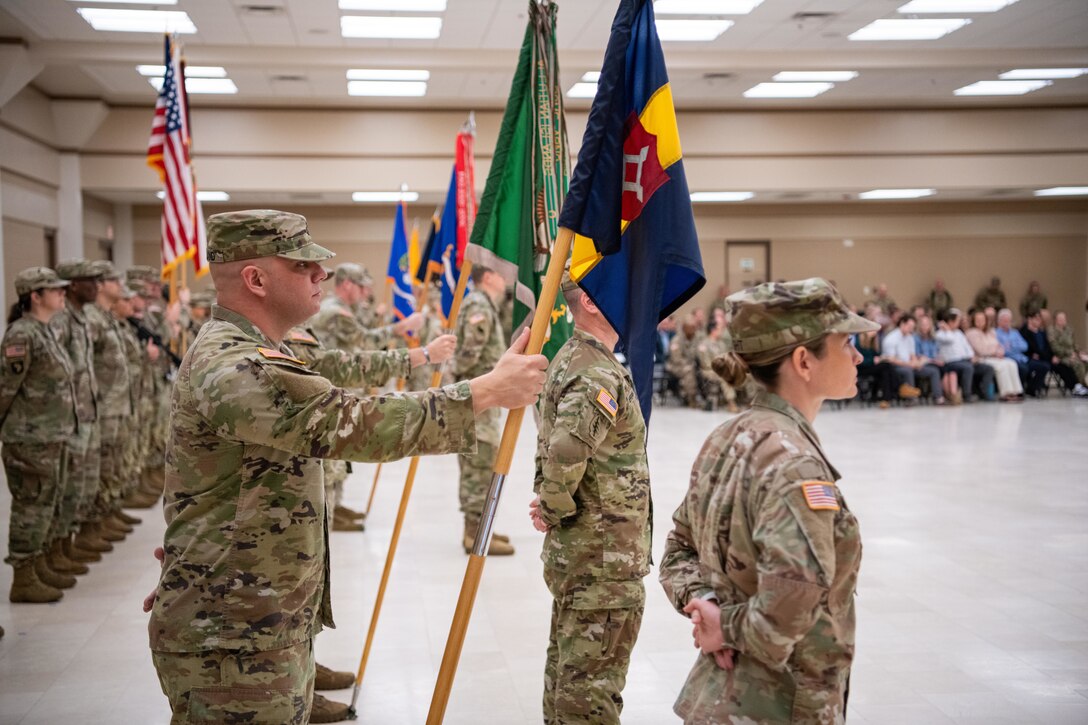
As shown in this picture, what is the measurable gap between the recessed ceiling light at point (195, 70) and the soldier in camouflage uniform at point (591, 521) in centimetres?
1183

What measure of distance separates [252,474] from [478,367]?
4390mm

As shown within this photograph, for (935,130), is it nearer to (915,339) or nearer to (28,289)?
(915,339)

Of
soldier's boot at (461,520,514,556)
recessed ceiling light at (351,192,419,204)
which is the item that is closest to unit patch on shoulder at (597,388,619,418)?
soldier's boot at (461,520,514,556)

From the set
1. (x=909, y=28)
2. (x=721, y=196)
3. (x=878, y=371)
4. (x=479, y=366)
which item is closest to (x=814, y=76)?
(x=909, y=28)

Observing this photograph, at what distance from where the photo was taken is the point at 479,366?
646cm

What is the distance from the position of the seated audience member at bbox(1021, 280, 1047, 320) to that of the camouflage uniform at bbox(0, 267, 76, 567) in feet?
63.6

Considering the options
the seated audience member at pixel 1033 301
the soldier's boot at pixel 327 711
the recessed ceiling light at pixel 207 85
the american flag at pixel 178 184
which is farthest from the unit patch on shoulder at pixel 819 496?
the seated audience member at pixel 1033 301

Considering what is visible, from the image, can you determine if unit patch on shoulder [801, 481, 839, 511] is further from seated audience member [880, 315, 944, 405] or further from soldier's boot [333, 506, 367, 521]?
seated audience member [880, 315, 944, 405]

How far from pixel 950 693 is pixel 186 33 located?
1155 cm

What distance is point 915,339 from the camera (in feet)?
49.1

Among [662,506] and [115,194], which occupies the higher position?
[115,194]

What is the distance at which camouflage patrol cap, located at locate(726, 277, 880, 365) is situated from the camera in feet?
6.05

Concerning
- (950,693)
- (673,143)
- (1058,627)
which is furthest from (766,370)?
(1058,627)

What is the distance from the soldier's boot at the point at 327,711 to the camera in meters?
3.63
